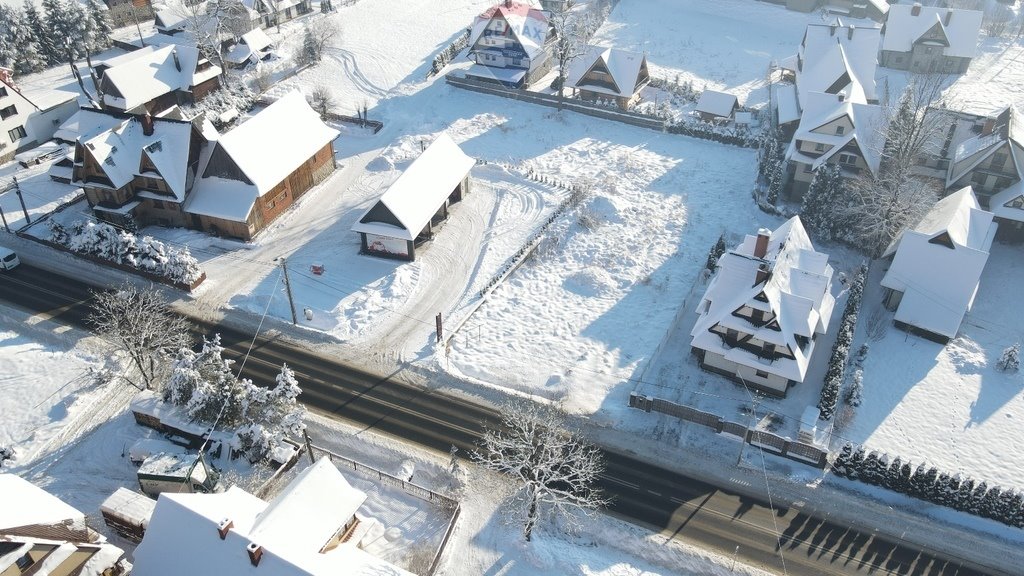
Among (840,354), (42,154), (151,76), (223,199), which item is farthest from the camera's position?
(151,76)

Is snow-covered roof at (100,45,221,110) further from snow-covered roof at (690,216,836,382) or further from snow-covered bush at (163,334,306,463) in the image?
snow-covered roof at (690,216,836,382)

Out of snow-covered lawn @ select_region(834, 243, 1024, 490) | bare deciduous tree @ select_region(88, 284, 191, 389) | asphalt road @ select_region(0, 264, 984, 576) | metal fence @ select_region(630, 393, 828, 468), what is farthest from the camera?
bare deciduous tree @ select_region(88, 284, 191, 389)

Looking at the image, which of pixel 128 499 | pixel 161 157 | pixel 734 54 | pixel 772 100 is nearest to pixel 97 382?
pixel 128 499

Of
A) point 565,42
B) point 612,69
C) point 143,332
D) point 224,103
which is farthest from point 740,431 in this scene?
point 224,103

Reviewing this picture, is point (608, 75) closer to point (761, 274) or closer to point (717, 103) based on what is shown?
point (717, 103)

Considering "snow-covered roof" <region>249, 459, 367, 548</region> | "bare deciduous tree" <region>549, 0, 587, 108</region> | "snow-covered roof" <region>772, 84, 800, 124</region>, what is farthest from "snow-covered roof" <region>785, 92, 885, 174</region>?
"snow-covered roof" <region>249, 459, 367, 548</region>

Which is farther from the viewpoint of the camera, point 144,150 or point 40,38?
point 40,38

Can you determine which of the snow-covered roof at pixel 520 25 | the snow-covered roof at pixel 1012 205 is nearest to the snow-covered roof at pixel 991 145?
the snow-covered roof at pixel 1012 205
